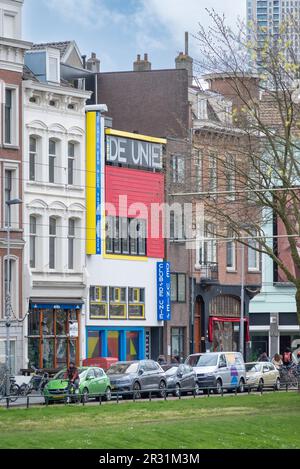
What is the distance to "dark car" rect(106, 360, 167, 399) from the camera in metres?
70.6

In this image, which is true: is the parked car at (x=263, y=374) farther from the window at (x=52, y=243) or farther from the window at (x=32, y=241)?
the window at (x=32, y=241)

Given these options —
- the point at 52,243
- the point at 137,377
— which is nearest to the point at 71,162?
the point at 52,243

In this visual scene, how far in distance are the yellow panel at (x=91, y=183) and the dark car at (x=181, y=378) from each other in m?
13.1

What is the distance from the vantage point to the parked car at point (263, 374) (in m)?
79.8

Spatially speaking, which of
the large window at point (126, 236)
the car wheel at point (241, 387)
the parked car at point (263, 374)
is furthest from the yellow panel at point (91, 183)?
the car wheel at point (241, 387)

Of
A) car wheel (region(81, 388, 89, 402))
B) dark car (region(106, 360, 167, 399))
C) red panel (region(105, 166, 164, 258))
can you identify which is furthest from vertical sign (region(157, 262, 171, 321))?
car wheel (region(81, 388, 89, 402))

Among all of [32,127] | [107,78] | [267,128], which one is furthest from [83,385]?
[107,78]

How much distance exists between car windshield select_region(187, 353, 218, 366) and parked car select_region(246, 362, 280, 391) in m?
2.35

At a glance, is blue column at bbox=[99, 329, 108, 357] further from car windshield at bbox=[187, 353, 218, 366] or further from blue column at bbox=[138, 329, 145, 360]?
car windshield at bbox=[187, 353, 218, 366]

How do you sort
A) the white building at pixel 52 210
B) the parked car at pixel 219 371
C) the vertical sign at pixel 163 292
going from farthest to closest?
the vertical sign at pixel 163 292 → the white building at pixel 52 210 → the parked car at pixel 219 371

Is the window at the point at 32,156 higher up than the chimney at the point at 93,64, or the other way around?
the chimney at the point at 93,64

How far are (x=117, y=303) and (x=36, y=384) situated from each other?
17.7 meters

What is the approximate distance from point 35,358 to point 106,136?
14.0 meters

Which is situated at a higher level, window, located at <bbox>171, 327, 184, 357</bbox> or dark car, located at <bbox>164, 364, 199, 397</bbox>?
window, located at <bbox>171, 327, 184, 357</bbox>
